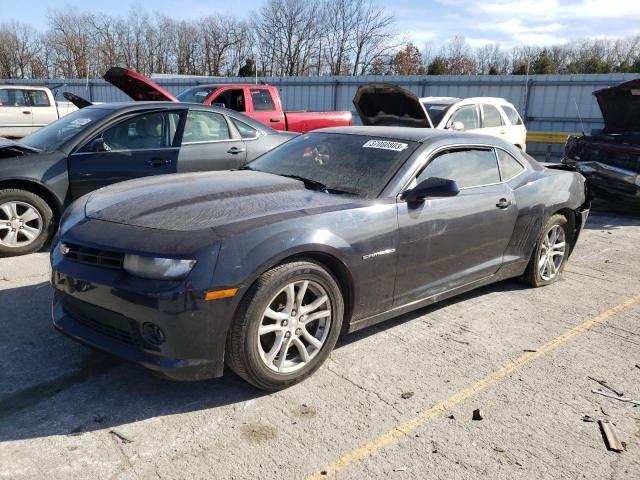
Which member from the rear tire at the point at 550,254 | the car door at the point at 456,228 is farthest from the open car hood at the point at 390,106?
the car door at the point at 456,228

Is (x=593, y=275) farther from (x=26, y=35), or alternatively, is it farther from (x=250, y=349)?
(x=26, y=35)

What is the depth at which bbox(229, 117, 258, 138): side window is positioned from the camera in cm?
686

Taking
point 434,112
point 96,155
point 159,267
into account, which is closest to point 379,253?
point 159,267

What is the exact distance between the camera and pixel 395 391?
3158 millimetres

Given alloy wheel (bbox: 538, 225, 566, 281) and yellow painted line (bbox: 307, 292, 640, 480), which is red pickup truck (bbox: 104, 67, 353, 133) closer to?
alloy wheel (bbox: 538, 225, 566, 281)

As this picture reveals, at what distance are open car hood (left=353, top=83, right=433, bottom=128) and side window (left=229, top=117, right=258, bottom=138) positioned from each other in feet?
7.92

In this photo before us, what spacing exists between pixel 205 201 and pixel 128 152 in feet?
9.90

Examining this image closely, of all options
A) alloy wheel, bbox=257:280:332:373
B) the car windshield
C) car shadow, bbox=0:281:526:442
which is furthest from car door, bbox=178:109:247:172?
alloy wheel, bbox=257:280:332:373

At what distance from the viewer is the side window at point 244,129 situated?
6855 millimetres

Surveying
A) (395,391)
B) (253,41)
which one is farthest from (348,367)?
(253,41)

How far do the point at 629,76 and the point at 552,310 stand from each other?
14337mm

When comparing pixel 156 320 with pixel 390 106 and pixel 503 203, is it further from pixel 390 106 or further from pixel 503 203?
pixel 390 106

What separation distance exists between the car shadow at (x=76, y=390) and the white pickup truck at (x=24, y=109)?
1068 cm

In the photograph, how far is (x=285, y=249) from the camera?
2895mm
